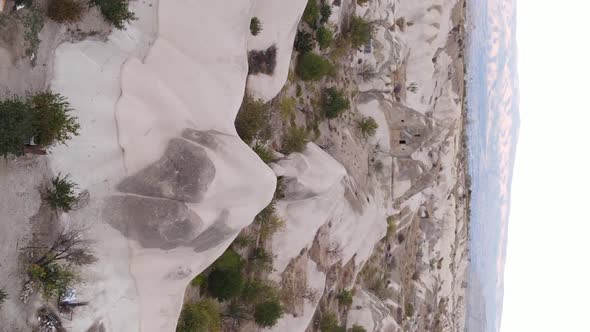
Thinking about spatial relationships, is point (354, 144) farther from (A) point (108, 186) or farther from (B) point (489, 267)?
(B) point (489, 267)

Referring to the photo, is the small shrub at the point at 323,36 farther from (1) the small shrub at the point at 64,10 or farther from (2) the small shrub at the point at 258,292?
(1) the small shrub at the point at 64,10

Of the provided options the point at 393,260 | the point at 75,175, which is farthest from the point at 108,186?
the point at 393,260

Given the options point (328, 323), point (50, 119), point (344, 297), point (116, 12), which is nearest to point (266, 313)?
point (328, 323)

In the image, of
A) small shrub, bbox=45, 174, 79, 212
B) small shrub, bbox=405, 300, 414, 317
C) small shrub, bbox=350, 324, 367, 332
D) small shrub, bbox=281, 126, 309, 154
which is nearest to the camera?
small shrub, bbox=45, 174, 79, 212

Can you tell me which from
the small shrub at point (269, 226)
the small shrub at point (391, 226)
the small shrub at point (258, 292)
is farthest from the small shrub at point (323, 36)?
the small shrub at point (391, 226)

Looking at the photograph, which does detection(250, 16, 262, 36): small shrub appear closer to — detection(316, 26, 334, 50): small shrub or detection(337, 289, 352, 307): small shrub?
detection(316, 26, 334, 50): small shrub

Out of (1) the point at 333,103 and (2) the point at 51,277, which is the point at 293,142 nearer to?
(1) the point at 333,103

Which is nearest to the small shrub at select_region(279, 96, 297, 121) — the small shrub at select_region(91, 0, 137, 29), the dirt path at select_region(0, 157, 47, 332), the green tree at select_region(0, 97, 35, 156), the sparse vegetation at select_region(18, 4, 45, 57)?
the small shrub at select_region(91, 0, 137, 29)
